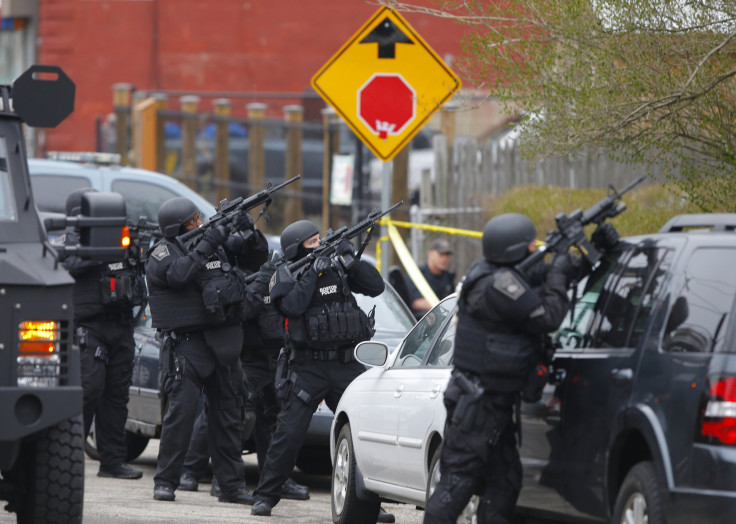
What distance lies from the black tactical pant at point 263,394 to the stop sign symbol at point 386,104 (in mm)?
2194

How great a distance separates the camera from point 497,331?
22.1ft

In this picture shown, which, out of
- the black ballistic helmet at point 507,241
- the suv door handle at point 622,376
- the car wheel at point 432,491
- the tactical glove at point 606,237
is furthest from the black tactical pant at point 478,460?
the tactical glove at point 606,237

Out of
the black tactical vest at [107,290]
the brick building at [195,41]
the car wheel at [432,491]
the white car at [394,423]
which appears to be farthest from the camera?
the brick building at [195,41]

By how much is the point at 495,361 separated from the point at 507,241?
574 mm

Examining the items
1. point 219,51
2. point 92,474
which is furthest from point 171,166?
point 92,474

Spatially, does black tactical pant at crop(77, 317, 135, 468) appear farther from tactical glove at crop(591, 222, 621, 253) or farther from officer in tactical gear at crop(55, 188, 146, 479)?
tactical glove at crop(591, 222, 621, 253)

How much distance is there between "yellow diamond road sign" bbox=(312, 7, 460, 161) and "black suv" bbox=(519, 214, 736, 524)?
502 cm

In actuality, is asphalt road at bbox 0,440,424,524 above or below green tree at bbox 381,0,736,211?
below

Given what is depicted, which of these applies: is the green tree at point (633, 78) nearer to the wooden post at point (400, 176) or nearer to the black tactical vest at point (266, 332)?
the black tactical vest at point (266, 332)

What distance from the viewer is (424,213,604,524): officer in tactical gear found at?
6586mm

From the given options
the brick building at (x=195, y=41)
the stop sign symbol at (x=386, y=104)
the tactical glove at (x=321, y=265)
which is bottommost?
the tactical glove at (x=321, y=265)

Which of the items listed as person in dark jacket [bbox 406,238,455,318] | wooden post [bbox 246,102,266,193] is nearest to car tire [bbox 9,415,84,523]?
person in dark jacket [bbox 406,238,455,318]

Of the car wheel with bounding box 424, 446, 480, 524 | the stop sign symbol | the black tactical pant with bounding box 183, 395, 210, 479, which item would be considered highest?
the stop sign symbol

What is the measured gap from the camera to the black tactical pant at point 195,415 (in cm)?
1009
